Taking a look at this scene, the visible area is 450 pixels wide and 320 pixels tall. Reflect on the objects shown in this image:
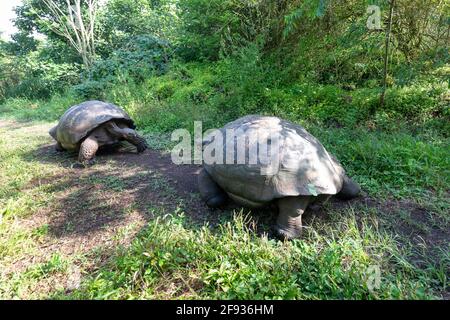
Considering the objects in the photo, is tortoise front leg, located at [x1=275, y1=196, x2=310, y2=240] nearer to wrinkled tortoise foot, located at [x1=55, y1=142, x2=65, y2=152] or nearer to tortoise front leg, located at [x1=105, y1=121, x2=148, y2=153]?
tortoise front leg, located at [x1=105, y1=121, x2=148, y2=153]

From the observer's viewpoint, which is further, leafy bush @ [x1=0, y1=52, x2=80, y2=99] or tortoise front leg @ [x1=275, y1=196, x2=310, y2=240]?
leafy bush @ [x1=0, y1=52, x2=80, y2=99]

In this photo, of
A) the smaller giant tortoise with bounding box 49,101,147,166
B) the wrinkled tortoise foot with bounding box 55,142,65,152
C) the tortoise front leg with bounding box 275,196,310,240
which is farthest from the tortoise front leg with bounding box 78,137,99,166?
the tortoise front leg with bounding box 275,196,310,240

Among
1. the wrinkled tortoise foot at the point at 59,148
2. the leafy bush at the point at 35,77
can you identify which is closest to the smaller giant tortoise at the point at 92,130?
the wrinkled tortoise foot at the point at 59,148

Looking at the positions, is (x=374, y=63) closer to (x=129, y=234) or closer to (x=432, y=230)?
(x=432, y=230)

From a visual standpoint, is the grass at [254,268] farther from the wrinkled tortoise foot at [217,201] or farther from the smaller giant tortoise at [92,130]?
the smaller giant tortoise at [92,130]

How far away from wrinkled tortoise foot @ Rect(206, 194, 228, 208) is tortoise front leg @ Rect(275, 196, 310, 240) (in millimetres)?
665

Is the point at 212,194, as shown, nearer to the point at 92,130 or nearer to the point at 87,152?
the point at 87,152

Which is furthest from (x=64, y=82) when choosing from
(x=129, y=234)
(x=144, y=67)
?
(x=129, y=234)

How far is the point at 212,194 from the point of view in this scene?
9.72ft

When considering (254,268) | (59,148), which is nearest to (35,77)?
(59,148)

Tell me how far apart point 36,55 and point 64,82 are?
4.31m

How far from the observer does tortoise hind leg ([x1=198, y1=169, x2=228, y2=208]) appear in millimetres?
2939

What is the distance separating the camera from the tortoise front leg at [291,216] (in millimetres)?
2471

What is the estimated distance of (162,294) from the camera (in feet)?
6.49
